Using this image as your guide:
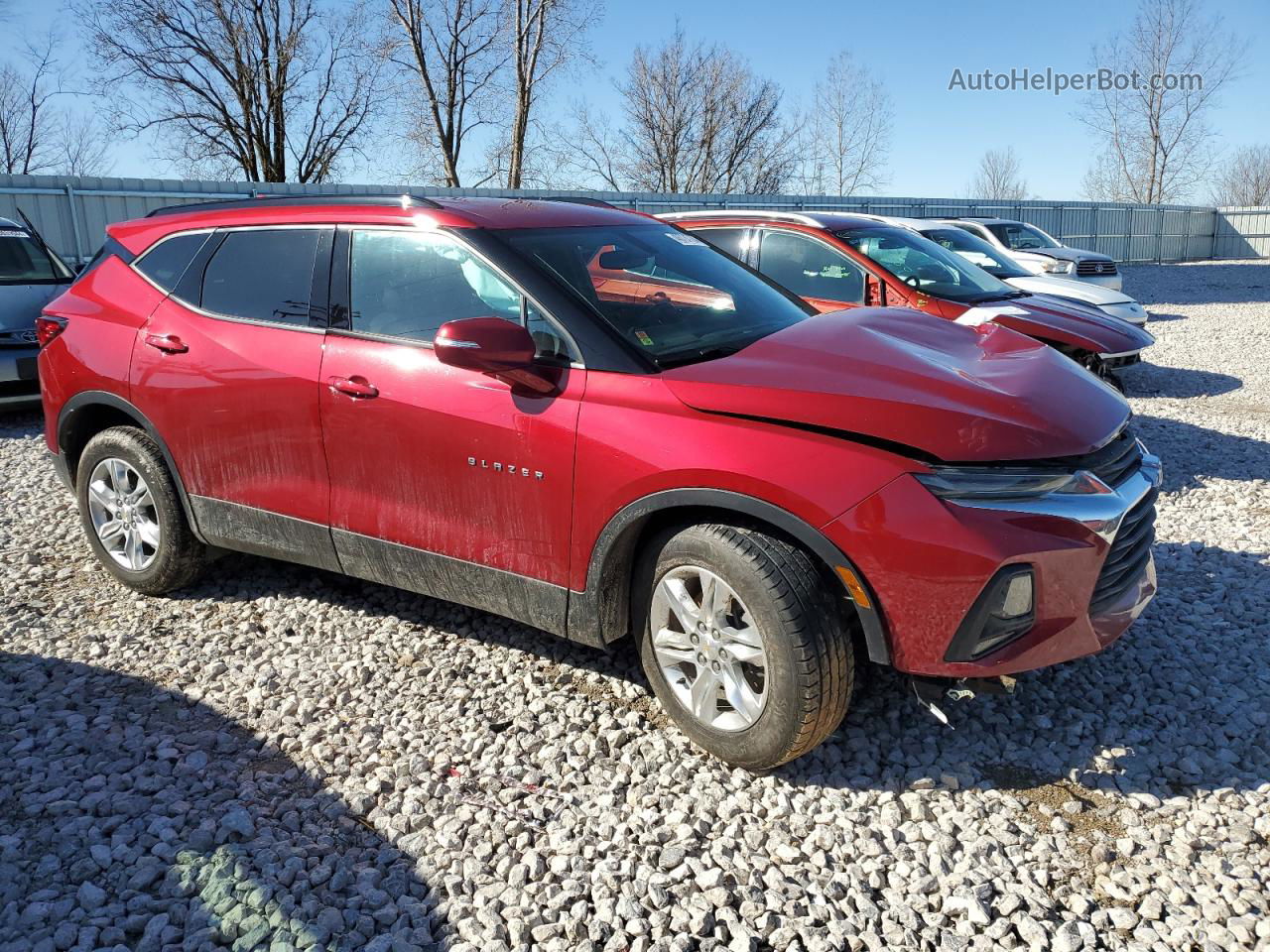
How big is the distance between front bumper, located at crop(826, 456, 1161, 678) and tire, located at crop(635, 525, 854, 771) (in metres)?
0.20

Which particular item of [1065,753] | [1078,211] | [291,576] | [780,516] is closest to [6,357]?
[291,576]

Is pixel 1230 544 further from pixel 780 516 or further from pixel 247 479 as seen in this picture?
pixel 247 479

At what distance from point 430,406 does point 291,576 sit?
6.55ft

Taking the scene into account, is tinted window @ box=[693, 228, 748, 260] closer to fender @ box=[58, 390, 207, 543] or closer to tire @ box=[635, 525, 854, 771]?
fender @ box=[58, 390, 207, 543]

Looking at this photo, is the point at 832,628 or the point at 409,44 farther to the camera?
the point at 409,44

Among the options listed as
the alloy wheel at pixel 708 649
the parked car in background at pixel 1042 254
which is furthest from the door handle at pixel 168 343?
the parked car in background at pixel 1042 254

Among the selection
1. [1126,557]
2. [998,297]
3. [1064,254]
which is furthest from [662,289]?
Result: [1064,254]

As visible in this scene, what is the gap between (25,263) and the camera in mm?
9656

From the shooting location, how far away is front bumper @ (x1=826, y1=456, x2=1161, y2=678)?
286 centimetres

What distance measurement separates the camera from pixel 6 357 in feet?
28.4

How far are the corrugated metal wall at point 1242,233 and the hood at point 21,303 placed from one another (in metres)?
44.4

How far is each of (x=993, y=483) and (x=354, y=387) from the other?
236 centimetres

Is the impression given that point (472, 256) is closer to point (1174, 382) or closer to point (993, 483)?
point (993, 483)

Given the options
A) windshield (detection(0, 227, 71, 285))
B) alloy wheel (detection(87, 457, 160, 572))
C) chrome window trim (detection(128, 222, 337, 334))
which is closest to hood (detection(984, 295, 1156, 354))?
chrome window trim (detection(128, 222, 337, 334))
